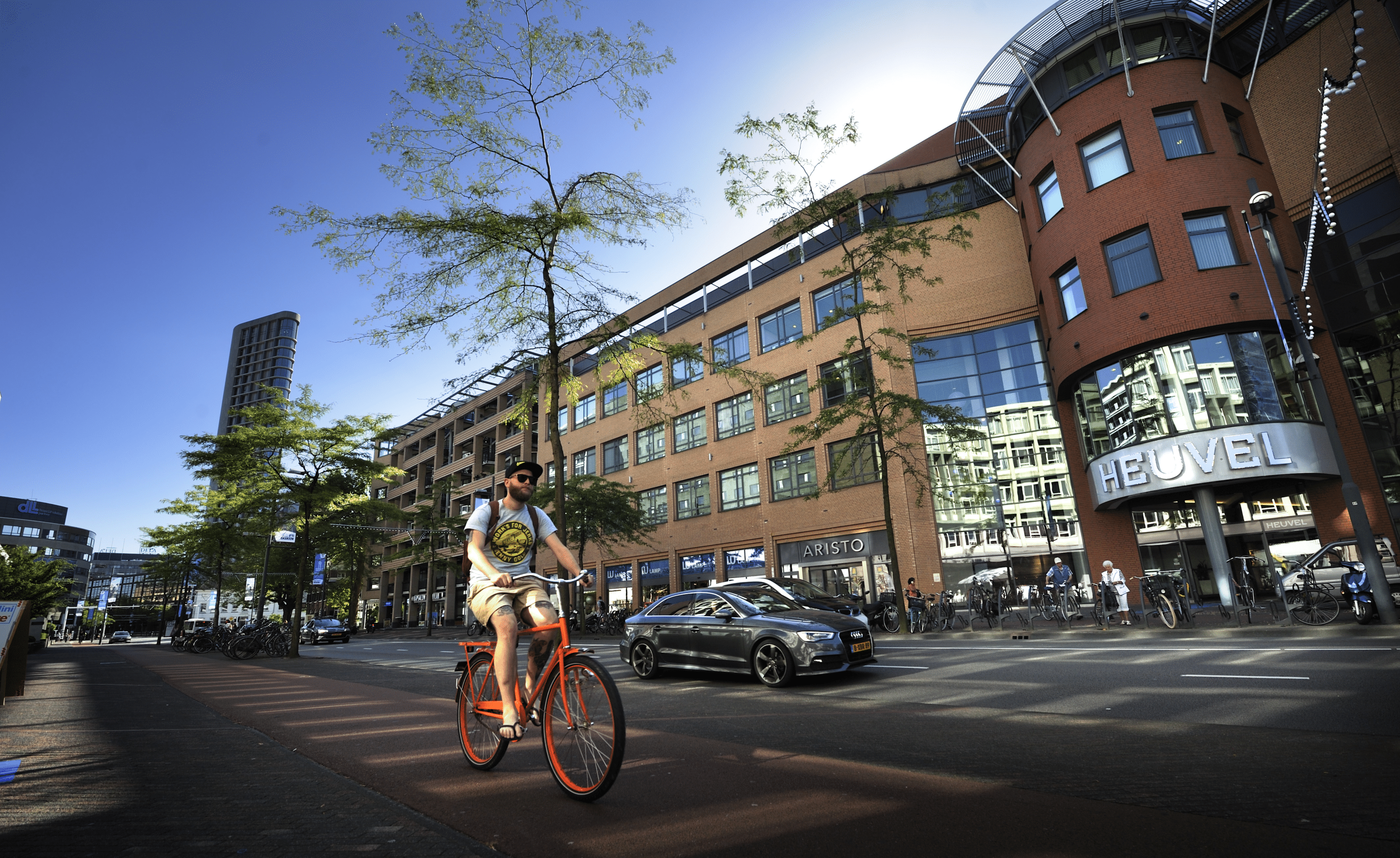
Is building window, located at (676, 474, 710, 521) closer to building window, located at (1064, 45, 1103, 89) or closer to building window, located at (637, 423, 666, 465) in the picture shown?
building window, located at (637, 423, 666, 465)

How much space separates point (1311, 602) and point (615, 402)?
37090 millimetres

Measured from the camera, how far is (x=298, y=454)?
25.8m

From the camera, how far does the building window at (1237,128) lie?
23844mm

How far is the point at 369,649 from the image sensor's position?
27.7m

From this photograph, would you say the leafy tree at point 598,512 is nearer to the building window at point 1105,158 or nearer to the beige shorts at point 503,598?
the building window at point 1105,158

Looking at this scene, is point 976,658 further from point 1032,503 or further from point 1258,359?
point 1032,503

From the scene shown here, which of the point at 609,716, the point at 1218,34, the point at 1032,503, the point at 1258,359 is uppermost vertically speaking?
the point at 1218,34

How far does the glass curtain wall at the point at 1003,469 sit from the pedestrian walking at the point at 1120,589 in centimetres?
876

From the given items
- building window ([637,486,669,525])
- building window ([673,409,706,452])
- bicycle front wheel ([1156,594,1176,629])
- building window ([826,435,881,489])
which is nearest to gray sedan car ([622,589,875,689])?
bicycle front wheel ([1156,594,1176,629])

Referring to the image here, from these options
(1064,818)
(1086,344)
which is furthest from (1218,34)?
(1064,818)

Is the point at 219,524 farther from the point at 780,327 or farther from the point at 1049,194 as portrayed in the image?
the point at 1049,194

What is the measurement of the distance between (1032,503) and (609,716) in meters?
27.4

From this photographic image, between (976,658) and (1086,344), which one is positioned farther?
(1086,344)

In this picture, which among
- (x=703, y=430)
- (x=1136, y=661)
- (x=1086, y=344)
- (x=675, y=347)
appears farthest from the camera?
(x=703, y=430)
